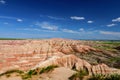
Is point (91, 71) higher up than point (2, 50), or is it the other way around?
point (2, 50)

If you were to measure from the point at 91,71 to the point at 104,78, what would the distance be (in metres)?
18.1

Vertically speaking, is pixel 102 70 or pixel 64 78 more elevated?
pixel 64 78

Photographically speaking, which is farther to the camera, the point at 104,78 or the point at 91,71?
the point at 91,71

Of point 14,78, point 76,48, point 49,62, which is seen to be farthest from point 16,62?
point 76,48

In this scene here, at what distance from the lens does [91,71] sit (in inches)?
1133

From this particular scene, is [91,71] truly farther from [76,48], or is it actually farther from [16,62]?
[76,48]

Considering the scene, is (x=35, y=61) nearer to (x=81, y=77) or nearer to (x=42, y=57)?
(x=42, y=57)

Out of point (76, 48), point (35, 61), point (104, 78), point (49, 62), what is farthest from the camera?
point (76, 48)

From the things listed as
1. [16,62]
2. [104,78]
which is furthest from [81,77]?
[16,62]

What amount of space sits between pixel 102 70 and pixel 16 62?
14813mm

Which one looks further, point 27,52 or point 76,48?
point 76,48

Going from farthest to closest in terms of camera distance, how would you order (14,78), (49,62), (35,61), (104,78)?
(35,61)
(49,62)
(14,78)
(104,78)

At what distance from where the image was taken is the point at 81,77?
463 inches

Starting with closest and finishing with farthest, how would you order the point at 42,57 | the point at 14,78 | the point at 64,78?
the point at 64,78 < the point at 14,78 < the point at 42,57
